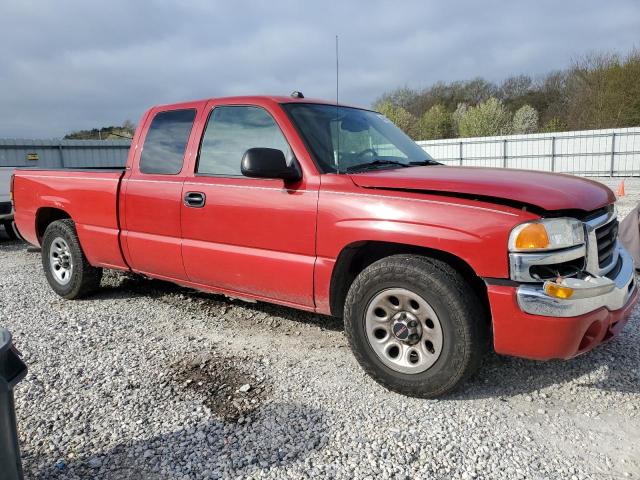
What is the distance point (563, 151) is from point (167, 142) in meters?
25.3

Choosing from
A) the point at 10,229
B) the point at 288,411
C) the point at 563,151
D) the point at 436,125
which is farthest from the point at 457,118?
the point at 288,411

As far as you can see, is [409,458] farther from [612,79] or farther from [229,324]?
[612,79]

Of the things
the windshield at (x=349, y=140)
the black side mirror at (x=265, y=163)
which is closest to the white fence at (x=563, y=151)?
the windshield at (x=349, y=140)

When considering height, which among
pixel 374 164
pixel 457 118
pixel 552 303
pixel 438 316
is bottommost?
pixel 438 316

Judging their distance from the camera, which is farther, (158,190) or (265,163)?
(158,190)

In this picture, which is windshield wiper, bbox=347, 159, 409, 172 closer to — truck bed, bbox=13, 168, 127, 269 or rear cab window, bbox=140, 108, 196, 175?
rear cab window, bbox=140, 108, 196, 175

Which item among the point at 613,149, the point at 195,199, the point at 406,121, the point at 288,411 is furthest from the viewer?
the point at 406,121

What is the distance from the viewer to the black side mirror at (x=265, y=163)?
319 cm

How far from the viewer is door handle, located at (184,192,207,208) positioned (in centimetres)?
384

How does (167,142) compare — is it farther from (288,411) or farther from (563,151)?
(563,151)

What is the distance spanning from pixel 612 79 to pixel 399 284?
107 feet

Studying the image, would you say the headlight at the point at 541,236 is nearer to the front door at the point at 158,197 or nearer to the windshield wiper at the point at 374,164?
the windshield wiper at the point at 374,164

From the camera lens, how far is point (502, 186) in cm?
282

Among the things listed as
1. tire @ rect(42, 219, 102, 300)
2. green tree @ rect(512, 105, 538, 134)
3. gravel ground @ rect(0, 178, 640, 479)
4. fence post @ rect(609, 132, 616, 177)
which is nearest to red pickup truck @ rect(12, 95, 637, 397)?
gravel ground @ rect(0, 178, 640, 479)
